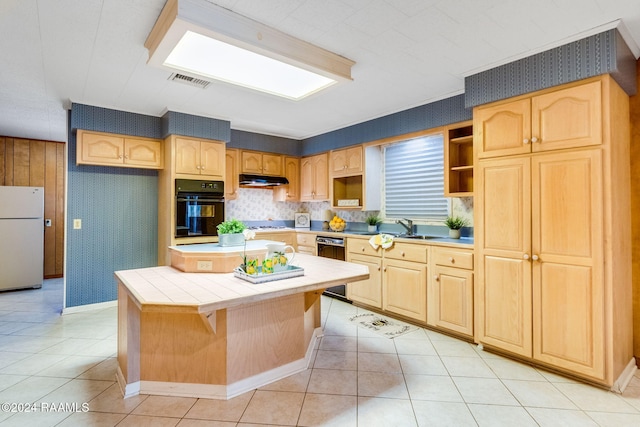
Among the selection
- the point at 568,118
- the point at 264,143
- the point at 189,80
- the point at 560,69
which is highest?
the point at 189,80

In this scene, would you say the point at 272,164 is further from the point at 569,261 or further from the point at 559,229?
the point at 569,261

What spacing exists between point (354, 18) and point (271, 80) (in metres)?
0.87

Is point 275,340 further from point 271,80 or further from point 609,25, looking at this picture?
point 609,25

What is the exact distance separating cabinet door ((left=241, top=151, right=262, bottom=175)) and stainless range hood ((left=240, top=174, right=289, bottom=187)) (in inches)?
4.9

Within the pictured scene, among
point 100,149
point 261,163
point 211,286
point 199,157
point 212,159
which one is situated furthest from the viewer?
point 261,163

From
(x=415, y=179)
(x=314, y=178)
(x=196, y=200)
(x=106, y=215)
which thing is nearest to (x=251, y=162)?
(x=314, y=178)

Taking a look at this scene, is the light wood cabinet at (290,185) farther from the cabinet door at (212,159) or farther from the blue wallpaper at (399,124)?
the cabinet door at (212,159)

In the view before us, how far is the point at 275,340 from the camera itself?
2346 mm

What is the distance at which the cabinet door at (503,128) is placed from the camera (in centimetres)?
255

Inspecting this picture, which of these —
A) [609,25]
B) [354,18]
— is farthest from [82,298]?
[609,25]

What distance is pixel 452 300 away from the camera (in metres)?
3.12

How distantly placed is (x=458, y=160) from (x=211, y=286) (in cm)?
291

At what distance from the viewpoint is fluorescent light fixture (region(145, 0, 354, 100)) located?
6.10 ft

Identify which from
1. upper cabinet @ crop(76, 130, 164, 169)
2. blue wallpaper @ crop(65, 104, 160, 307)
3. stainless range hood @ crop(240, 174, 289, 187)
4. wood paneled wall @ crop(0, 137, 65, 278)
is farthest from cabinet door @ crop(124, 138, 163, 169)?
wood paneled wall @ crop(0, 137, 65, 278)
